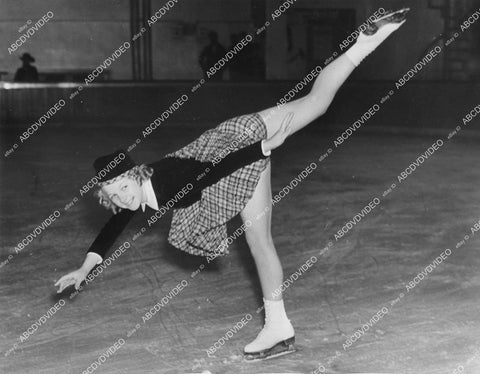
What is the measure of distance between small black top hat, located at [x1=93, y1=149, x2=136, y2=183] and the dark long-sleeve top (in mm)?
147

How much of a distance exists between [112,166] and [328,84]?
1.22 metres

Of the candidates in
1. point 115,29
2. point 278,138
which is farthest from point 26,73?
point 278,138

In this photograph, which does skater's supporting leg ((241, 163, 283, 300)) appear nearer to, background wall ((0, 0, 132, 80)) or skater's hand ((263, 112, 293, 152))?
skater's hand ((263, 112, 293, 152))

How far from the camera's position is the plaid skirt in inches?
148

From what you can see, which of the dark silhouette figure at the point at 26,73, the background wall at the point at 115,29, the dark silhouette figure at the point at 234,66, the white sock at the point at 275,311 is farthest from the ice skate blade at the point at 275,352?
the background wall at the point at 115,29

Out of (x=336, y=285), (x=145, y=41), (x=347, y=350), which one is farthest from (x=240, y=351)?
(x=145, y=41)

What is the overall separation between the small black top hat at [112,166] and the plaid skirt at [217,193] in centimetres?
40

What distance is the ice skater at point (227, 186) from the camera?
11.5 feet

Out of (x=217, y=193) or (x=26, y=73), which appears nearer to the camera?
(x=217, y=193)

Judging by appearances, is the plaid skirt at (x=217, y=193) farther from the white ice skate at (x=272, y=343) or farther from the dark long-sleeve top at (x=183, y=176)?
the white ice skate at (x=272, y=343)

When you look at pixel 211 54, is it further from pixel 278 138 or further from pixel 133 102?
pixel 278 138

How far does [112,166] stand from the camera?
3.46 meters

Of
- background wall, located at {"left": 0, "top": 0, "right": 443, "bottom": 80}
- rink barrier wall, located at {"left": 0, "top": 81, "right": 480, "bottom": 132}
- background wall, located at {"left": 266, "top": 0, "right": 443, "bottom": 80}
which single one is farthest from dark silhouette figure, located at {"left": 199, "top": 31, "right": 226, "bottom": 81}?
rink barrier wall, located at {"left": 0, "top": 81, "right": 480, "bottom": 132}

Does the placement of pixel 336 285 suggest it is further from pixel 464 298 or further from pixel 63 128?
pixel 63 128
